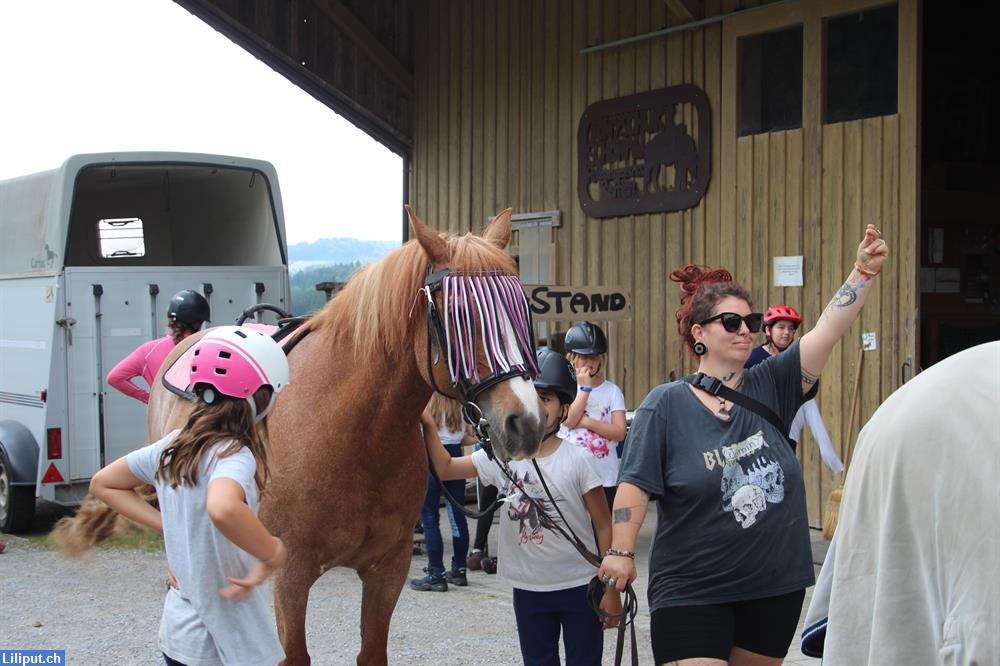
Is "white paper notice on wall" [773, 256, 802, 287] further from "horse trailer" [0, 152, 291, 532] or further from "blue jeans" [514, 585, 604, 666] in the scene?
"blue jeans" [514, 585, 604, 666]

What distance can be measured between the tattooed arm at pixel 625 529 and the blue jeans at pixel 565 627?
48cm

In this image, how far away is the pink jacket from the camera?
6.86 m

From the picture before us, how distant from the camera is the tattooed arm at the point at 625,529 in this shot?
2986mm

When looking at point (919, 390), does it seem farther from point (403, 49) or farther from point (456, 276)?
point (403, 49)

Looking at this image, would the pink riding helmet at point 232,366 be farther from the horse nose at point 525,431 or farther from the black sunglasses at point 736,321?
the black sunglasses at point 736,321

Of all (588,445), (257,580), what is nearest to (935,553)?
(257,580)

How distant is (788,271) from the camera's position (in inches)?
335

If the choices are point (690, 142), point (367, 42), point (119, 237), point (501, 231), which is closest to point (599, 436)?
point (501, 231)

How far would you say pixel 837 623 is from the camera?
1525mm

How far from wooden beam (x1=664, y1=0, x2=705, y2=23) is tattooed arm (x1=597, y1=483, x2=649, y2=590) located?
7072 millimetres

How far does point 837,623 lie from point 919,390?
40cm

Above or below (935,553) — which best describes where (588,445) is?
below

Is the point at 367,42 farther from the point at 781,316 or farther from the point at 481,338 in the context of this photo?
the point at 481,338

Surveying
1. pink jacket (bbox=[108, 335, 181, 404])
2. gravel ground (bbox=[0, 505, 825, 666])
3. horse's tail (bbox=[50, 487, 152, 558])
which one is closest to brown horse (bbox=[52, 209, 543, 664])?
horse's tail (bbox=[50, 487, 152, 558])
